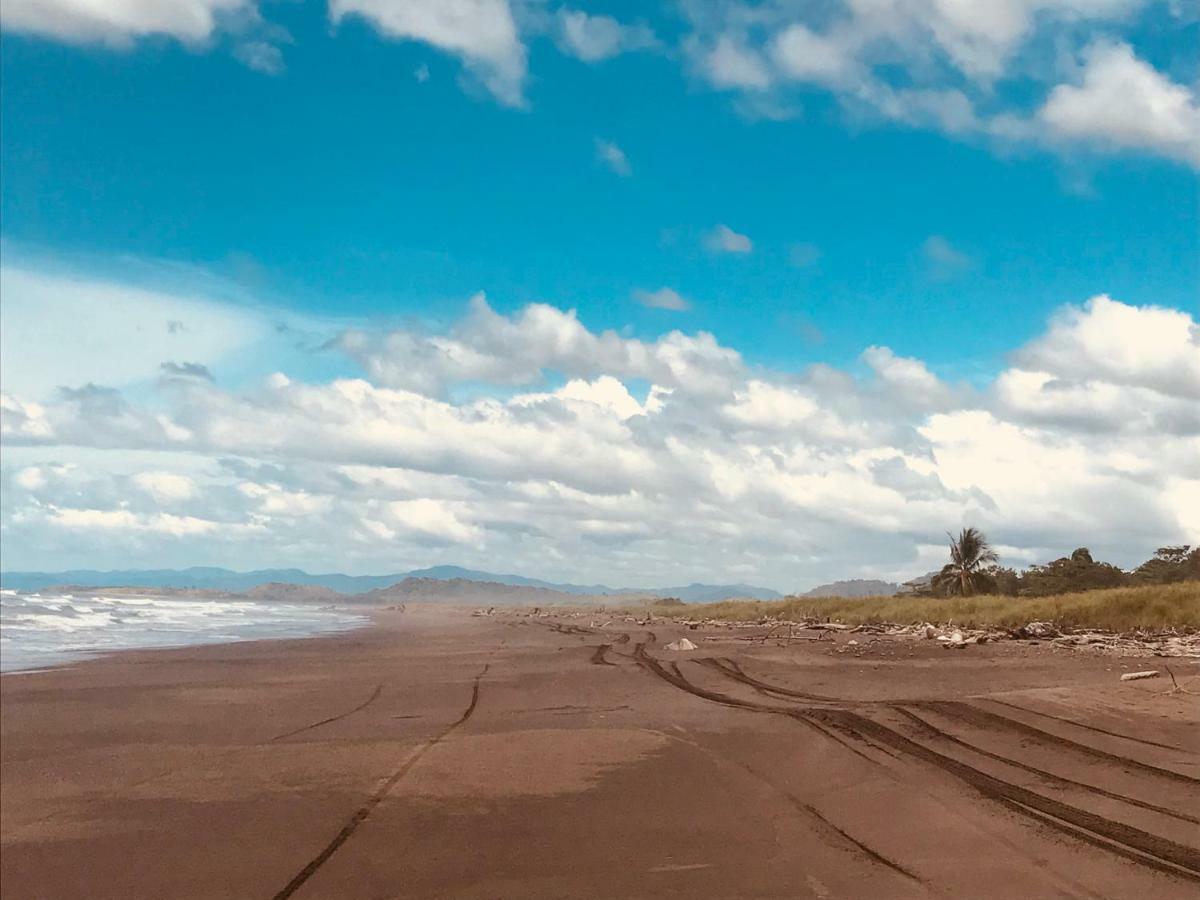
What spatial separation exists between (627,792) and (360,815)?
232 cm

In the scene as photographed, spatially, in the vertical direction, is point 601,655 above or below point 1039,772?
below

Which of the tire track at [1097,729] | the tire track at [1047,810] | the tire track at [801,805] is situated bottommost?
the tire track at [801,805]

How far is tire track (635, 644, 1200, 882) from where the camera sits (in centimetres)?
548

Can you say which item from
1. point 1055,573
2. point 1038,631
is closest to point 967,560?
point 1055,573

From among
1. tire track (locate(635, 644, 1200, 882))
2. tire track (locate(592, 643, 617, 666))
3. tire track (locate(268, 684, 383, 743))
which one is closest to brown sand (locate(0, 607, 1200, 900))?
tire track (locate(635, 644, 1200, 882))

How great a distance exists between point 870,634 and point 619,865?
20512 millimetres

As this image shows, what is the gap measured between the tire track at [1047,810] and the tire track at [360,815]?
439 centimetres

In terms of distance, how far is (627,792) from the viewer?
7871 mm

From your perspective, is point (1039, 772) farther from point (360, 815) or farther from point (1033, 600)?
point (1033, 600)

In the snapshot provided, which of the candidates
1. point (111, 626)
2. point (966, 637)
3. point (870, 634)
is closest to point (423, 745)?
point (966, 637)

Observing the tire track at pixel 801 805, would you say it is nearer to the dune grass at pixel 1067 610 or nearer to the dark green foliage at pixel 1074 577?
the dune grass at pixel 1067 610

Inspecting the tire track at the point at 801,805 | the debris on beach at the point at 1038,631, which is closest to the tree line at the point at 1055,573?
the debris on beach at the point at 1038,631

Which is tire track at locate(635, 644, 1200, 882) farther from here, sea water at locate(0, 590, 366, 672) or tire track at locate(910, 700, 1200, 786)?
sea water at locate(0, 590, 366, 672)

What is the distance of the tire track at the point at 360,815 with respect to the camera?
6.03m
